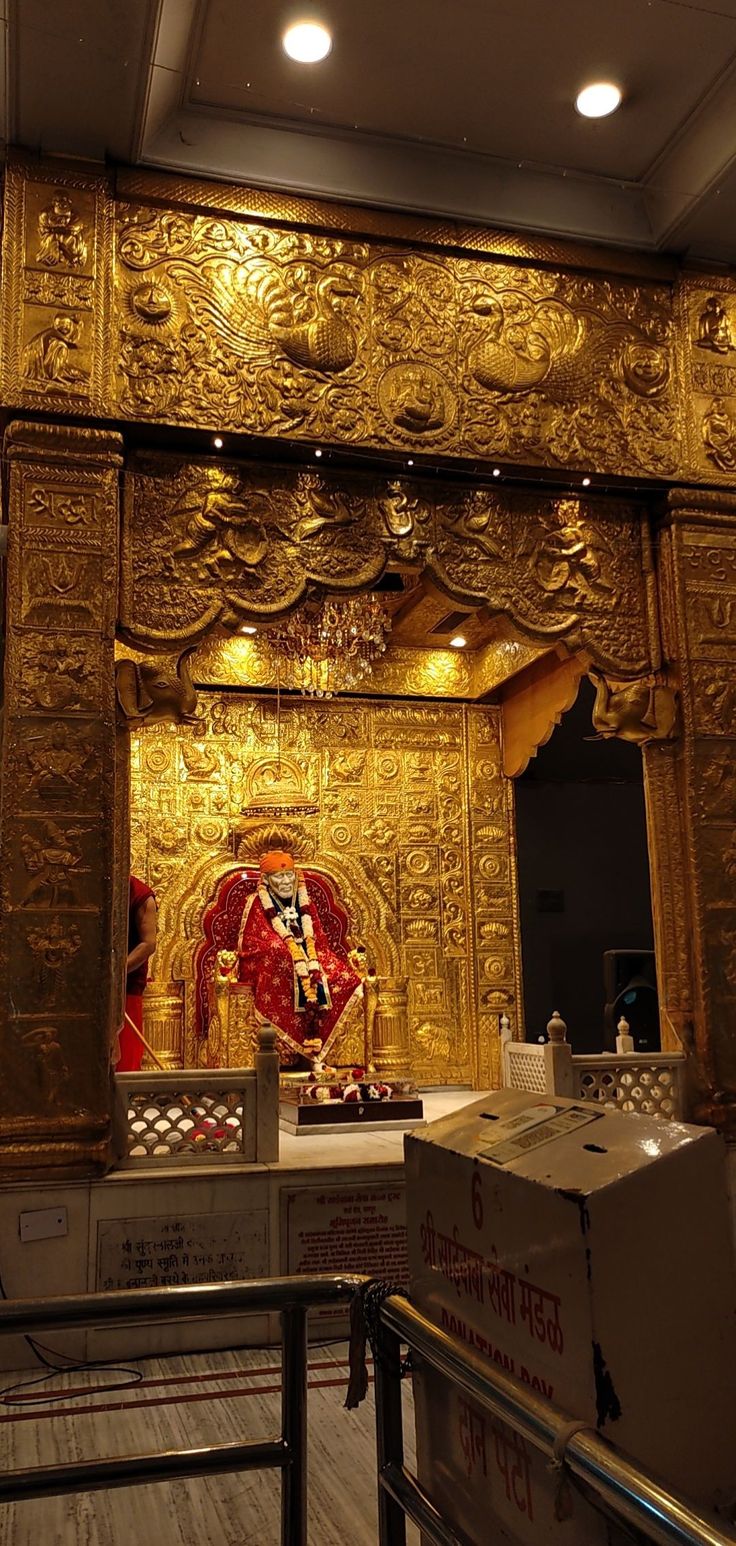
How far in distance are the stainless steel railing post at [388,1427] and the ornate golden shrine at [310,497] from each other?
293cm

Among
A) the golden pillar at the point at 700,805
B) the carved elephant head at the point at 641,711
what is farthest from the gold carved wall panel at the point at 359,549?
the golden pillar at the point at 700,805

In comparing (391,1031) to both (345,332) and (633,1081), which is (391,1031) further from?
(345,332)

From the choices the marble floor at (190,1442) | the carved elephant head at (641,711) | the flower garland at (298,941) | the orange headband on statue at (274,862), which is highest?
the carved elephant head at (641,711)

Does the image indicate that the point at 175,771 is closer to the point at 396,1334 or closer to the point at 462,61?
the point at 462,61

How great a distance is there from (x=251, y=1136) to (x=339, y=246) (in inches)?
171

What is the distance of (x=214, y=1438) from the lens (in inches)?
138

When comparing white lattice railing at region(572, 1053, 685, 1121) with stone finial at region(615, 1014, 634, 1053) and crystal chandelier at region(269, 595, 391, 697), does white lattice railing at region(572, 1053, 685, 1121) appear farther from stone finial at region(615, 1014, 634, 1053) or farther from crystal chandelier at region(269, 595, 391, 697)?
crystal chandelier at region(269, 595, 391, 697)

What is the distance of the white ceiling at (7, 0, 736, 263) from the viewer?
4.62 meters

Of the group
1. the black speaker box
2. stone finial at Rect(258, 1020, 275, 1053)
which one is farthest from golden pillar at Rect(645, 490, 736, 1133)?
the black speaker box

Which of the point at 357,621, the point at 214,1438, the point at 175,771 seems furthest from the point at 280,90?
the point at 214,1438

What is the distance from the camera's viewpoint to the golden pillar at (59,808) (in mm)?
4574

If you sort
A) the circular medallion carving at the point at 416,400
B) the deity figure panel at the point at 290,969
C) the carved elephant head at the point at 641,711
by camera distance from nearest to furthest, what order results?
the circular medallion carving at the point at 416,400 → the carved elephant head at the point at 641,711 → the deity figure panel at the point at 290,969

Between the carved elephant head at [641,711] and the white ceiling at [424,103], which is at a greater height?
the white ceiling at [424,103]

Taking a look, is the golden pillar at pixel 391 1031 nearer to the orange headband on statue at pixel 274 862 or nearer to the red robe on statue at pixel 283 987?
the red robe on statue at pixel 283 987
